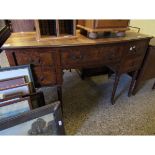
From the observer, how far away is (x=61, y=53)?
112cm

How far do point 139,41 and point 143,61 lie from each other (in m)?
0.33

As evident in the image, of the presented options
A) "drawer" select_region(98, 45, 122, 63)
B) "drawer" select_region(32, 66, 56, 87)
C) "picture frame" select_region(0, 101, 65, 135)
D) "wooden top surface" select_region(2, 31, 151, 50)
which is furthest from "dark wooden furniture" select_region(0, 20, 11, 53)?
"drawer" select_region(98, 45, 122, 63)

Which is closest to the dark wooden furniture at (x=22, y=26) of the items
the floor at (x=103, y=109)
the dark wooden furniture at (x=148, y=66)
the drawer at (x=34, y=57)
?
the drawer at (x=34, y=57)

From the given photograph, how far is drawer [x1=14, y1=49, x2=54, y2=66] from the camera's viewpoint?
1.05m

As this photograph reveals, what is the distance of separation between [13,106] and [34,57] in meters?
0.43

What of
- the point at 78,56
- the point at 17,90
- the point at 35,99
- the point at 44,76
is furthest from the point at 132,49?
the point at 17,90

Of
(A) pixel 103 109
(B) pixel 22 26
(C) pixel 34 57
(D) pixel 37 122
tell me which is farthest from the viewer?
(A) pixel 103 109

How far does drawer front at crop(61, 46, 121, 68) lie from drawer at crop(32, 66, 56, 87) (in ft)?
0.44

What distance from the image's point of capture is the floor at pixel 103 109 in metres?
1.39

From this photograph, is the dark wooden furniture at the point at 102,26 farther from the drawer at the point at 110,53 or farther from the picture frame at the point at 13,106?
the picture frame at the point at 13,106

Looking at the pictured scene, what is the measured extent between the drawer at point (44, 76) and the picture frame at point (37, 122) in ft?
1.16

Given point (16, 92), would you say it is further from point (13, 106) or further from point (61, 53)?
point (61, 53)

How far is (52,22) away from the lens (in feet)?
3.92
